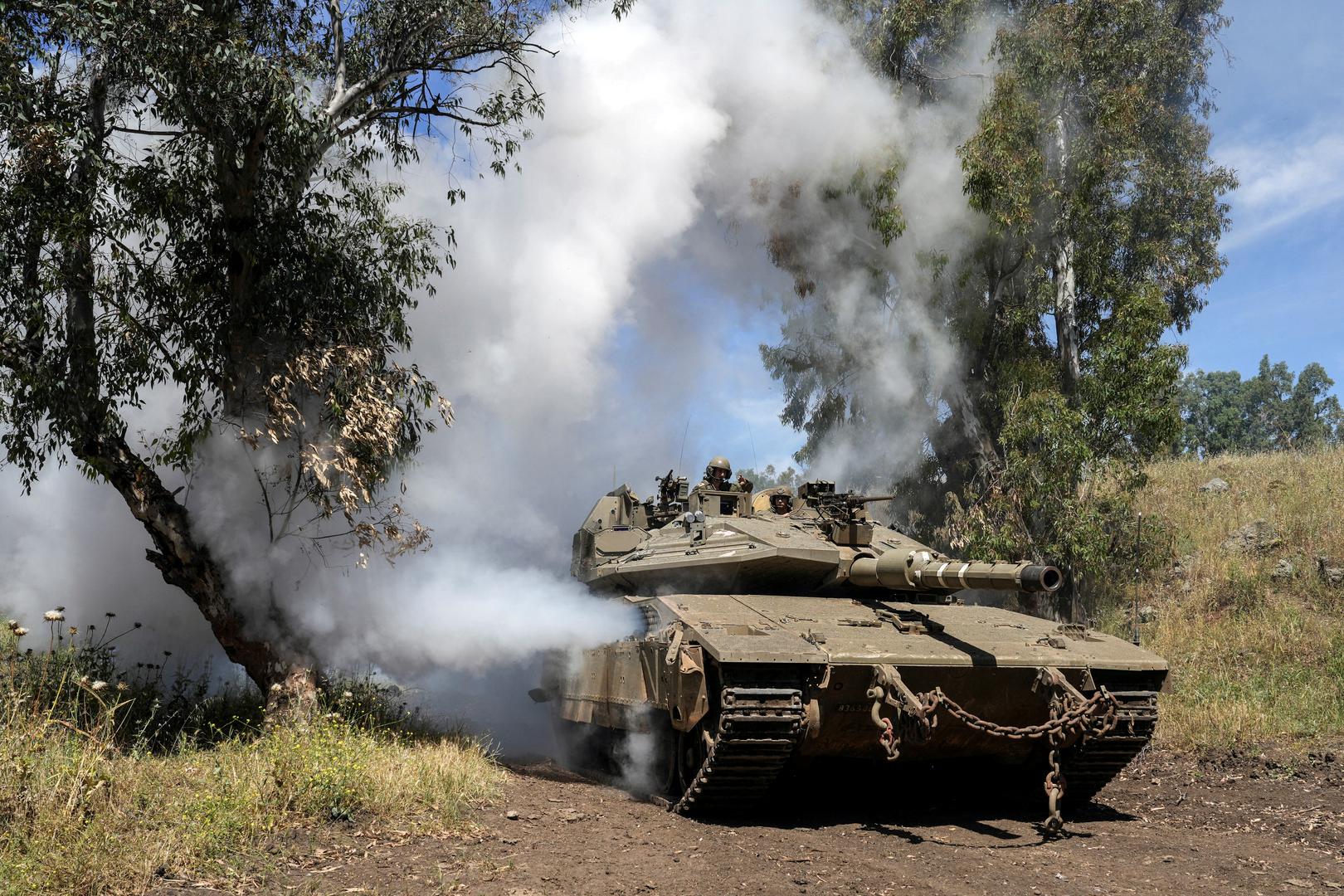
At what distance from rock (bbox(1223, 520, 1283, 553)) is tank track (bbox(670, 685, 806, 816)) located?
41.6 ft

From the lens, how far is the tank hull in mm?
7172

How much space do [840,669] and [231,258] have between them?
6.36 metres

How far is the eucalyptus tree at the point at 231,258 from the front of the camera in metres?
8.62

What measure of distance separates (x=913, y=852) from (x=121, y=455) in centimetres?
700

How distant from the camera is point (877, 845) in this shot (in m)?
7.09

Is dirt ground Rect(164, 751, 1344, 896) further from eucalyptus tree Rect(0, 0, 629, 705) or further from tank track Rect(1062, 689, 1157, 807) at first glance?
eucalyptus tree Rect(0, 0, 629, 705)

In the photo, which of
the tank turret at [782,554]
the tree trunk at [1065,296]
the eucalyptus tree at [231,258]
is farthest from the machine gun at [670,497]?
the tree trunk at [1065,296]

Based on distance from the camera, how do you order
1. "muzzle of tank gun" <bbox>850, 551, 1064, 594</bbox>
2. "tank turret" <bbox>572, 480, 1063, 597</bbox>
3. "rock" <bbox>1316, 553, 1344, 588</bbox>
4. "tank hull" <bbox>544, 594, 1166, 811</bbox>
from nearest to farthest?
1. "tank hull" <bbox>544, 594, 1166, 811</bbox>
2. "muzzle of tank gun" <bbox>850, 551, 1064, 594</bbox>
3. "tank turret" <bbox>572, 480, 1063, 597</bbox>
4. "rock" <bbox>1316, 553, 1344, 588</bbox>

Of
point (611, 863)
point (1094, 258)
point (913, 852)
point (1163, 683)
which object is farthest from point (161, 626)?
point (1094, 258)

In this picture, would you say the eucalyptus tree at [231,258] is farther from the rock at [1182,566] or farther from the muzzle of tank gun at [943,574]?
the rock at [1182,566]

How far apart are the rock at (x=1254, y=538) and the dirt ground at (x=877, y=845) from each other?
8141 mm

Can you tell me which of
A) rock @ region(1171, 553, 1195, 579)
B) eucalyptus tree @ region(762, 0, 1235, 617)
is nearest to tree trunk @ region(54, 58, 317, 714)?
eucalyptus tree @ region(762, 0, 1235, 617)

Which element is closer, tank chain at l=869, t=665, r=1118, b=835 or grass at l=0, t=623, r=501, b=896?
grass at l=0, t=623, r=501, b=896

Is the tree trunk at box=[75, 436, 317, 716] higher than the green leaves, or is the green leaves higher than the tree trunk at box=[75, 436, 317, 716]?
the green leaves
